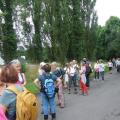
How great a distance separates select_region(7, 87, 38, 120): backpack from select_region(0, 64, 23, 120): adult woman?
0.11m

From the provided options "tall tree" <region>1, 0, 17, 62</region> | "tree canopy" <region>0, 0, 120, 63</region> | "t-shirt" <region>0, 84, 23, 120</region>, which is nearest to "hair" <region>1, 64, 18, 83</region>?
"t-shirt" <region>0, 84, 23, 120</region>

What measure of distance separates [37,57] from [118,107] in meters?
26.0

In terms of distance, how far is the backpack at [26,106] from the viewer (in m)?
5.93

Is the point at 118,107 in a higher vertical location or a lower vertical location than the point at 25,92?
lower

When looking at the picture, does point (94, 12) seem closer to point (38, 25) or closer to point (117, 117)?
point (38, 25)

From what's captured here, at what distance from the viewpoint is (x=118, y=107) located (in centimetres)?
1672

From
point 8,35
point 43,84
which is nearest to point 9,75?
point 43,84

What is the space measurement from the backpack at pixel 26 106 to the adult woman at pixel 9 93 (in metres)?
0.11

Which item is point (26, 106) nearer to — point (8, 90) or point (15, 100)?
point (15, 100)

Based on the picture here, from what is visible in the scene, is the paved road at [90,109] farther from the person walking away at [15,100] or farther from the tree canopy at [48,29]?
the tree canopy at [48,29]

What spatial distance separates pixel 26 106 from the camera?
5949mm

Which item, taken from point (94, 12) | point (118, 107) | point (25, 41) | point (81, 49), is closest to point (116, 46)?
point (94, 12)

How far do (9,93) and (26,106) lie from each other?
13.8 inches

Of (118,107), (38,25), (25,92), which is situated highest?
(38,25)
